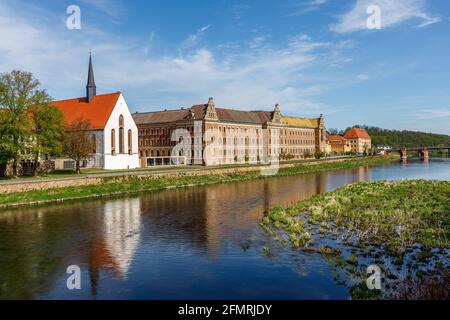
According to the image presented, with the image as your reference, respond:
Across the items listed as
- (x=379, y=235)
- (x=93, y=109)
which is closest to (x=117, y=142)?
(x=93, y=109)

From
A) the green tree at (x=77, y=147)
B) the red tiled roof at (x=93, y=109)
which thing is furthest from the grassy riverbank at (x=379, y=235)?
the red tiled roof at (x=93, y=109)

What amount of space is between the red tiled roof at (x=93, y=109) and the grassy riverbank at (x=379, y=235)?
37.8m

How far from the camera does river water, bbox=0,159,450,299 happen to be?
14.3 m

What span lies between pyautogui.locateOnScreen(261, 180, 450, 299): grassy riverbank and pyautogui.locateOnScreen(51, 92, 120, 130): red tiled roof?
3780 cm

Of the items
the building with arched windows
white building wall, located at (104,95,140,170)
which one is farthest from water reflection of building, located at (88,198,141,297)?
the building with arched windows

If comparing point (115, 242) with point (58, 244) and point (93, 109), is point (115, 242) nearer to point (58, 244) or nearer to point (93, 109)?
point (58, 244)

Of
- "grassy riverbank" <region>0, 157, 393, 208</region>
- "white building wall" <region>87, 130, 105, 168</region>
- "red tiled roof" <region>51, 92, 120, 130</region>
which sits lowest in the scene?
"grassy riverbank" <region>0, 157, 393, 208</region>

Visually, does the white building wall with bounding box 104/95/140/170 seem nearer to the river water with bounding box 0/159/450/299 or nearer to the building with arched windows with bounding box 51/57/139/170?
the building with arched windows with bounding box 51/57/139/170

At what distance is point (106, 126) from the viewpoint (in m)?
59.0

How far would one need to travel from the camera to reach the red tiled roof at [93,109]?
6000cm

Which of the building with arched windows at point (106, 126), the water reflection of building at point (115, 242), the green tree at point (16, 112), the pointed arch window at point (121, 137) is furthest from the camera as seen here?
the pointed arch window at point (121, 137)

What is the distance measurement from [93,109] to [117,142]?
674cm

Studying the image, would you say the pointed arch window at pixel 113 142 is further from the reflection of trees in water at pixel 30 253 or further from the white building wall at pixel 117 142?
the reflection of trees in water at pixel 30 253
